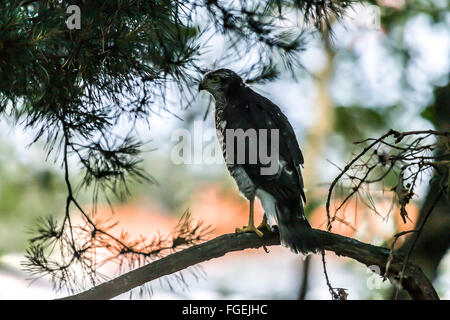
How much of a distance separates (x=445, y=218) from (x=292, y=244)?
1.08 metres

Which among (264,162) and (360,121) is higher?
(360,121)

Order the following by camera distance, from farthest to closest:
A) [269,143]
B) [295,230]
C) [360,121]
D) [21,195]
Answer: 1. [21,195]
2. [360,121]
3. [269,143]
4. [295,230]

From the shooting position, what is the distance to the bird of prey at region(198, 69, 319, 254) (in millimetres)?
2107

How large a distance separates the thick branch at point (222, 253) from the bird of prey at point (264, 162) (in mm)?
108

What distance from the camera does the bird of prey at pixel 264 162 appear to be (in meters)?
2.11

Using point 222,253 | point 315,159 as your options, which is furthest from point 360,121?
point 222,253

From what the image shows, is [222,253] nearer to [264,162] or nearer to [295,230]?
[295,230]

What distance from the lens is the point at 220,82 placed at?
7.87 ft

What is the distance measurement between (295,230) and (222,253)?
290 mm

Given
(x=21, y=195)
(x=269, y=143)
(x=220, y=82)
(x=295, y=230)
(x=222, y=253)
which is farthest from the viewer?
(x=21, y=195)

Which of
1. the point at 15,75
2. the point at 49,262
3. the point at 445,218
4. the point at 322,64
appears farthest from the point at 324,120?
the point at 15,75

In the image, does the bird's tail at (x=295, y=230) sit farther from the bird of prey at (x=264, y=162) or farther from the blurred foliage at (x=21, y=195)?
the blurred foliage at (x=21, y=195)

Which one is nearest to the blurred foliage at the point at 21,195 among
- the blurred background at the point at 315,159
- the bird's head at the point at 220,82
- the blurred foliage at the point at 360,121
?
the blurred background at the point at 315,159
